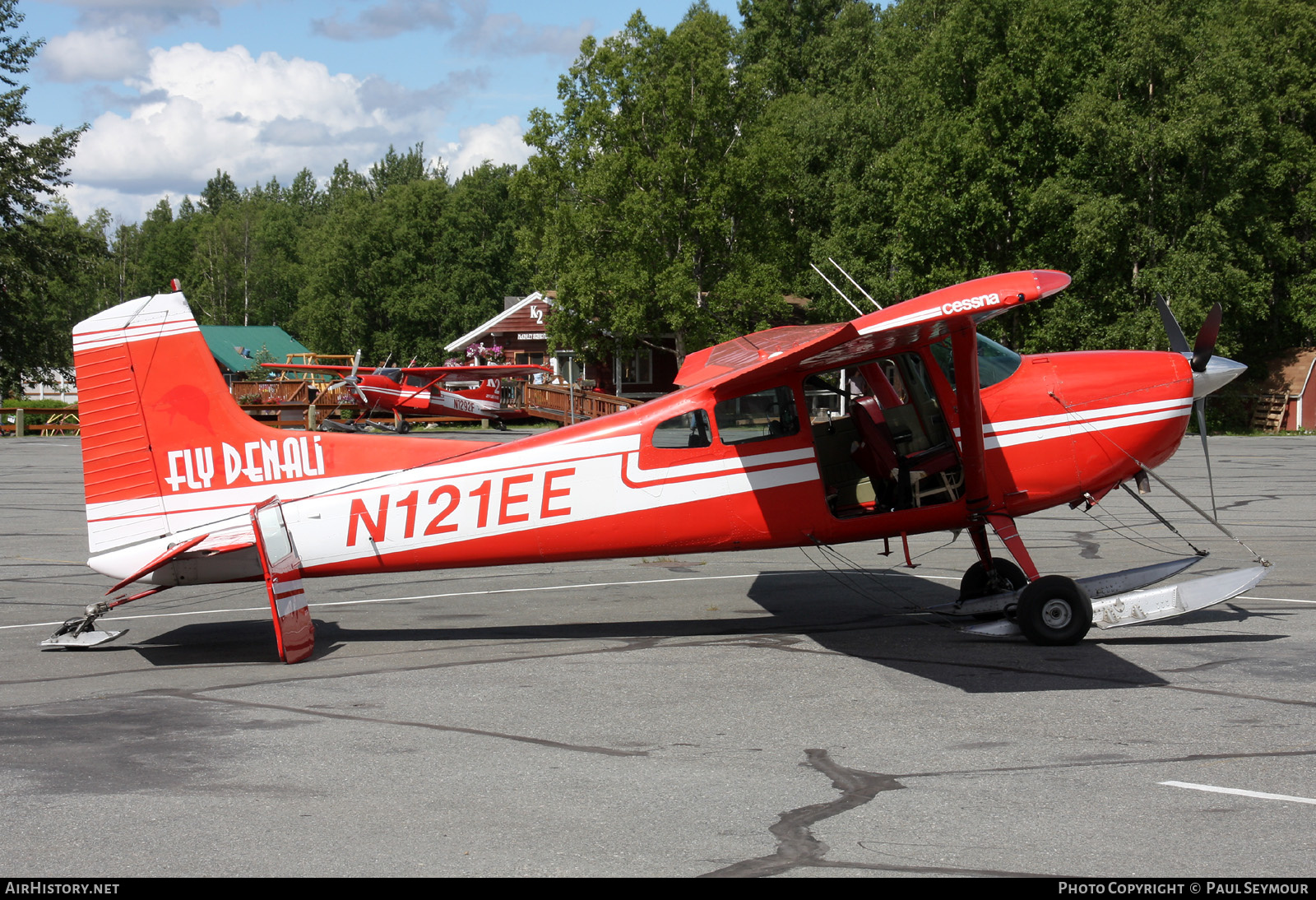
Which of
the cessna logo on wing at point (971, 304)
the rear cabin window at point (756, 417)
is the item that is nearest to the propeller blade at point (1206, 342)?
the cessna logo on wing at point (971, 304)

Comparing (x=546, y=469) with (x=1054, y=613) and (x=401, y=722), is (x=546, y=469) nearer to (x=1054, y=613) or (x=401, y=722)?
(x=401, y=722)

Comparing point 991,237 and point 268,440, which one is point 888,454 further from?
point 991,237

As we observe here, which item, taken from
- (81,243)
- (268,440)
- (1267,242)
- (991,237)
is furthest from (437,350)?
(268,440)

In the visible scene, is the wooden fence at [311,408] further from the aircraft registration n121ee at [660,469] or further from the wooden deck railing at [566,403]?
the aircraft registration n121ee at [660,469]

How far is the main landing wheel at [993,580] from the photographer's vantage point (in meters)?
9.55

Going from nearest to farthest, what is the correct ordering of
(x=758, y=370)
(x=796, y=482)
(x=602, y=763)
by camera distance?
(x=602, y=763) < (x=758, y=370) < (x=796, y=482)

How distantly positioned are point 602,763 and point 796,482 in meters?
3.65

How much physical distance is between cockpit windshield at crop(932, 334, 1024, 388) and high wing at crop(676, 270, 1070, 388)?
24 centimetres

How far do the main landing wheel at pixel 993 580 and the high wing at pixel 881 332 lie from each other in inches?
94.8

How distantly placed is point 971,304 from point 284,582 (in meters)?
5.60

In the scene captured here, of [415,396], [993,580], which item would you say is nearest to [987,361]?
[993,580]

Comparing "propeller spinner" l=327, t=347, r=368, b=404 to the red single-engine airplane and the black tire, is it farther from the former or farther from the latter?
the black tire

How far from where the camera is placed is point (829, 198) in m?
49.4

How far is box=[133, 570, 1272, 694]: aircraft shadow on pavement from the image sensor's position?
7.57 metres
